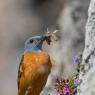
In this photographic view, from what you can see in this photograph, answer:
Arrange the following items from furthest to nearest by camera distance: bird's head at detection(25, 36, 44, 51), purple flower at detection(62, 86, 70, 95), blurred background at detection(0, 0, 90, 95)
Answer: blurred background at detection(0, 0, 90, 95) → bird's head at detection(25, 36, 44, 51) → purple flower at detection(62, 86, 70, 95)

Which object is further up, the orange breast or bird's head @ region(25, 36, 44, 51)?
bird's head @ region(25, 36, 44, 51)

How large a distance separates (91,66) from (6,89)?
8812mm

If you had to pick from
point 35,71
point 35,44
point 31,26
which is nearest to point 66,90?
point 35,71

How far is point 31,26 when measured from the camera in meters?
14.4

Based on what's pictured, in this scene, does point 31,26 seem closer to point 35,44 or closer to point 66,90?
point 35,44

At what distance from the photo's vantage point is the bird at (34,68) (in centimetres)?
855

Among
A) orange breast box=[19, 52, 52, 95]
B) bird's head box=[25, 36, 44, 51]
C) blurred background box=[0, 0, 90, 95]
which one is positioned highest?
bird's head box=[25, 36, 44, 51]

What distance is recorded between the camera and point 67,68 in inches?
456

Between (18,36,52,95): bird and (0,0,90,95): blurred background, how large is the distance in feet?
10.2

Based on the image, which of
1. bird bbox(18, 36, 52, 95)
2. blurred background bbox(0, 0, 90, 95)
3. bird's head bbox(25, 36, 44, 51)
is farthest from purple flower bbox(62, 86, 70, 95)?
blurred background bbox(0, 0, 90, 95)

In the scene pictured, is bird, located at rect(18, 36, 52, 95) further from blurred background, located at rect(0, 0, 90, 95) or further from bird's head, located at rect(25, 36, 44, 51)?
blurred background, located at rect(0, 0, 90, 95)

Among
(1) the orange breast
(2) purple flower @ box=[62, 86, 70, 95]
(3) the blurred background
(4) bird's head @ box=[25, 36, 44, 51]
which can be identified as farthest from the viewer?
(3) the blurred background

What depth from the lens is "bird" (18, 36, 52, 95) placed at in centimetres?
855

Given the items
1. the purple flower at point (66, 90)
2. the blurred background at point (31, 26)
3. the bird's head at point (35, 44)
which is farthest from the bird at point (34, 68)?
the blurred background at point (31, 26)
